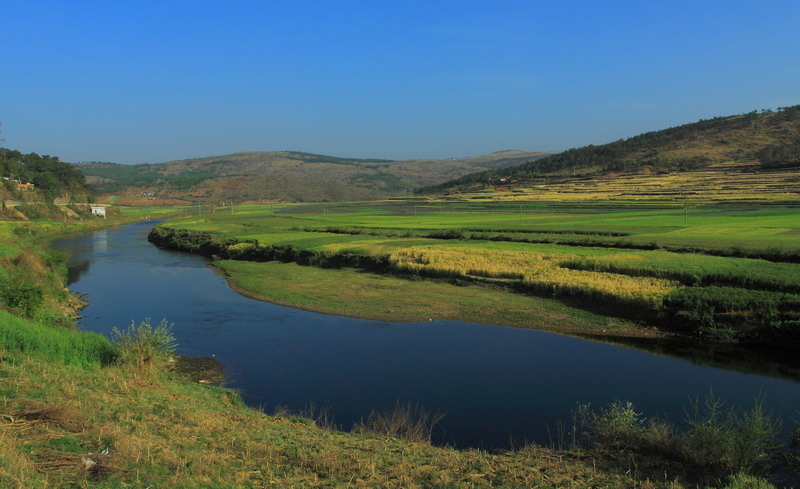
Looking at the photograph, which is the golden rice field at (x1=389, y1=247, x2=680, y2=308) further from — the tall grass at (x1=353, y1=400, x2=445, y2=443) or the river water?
the tall grass at (x1=353, y1=400, x2=445, y2=443)

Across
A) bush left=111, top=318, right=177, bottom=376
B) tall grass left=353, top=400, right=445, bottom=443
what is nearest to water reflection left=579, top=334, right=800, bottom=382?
tall grass left=353, top=400, right=445, bottom=443

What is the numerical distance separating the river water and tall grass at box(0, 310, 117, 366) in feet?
11.0

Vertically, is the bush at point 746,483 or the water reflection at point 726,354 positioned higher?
the bush at point 746,483

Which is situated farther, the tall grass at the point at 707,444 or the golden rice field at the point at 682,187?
the golden rice field at the point at 682,187

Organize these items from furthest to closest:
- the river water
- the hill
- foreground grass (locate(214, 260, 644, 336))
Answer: the hill, foreground grass (locate(214, 260, 644, 336)), the river water

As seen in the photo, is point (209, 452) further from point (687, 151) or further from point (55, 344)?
point (687, 151)

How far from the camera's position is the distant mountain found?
3930 inches

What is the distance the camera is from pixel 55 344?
1340 cm

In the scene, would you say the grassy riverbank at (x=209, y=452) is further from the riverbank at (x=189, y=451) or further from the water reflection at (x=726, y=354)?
the water reflection at (x=726, y=354)

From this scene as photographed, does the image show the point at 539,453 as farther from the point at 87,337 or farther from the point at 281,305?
the point at 281,305

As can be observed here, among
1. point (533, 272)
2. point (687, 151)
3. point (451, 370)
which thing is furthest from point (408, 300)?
point (687, 151)

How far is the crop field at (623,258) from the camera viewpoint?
20.4 metres

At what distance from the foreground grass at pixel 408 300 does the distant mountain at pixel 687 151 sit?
7890 centimetres

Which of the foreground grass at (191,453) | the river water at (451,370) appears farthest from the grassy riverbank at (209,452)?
the river water at (451,370)
